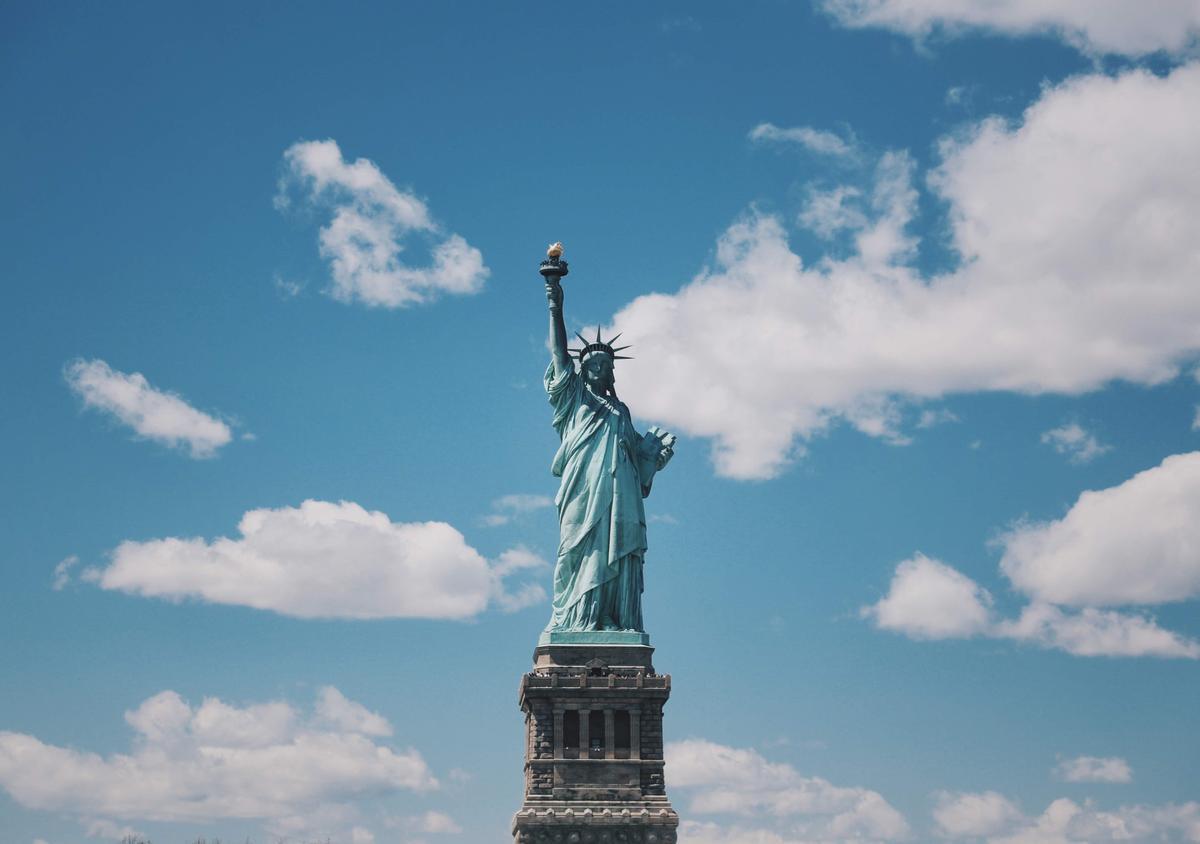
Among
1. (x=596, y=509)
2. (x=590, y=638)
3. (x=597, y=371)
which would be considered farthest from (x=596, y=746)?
(x=597, y=371)

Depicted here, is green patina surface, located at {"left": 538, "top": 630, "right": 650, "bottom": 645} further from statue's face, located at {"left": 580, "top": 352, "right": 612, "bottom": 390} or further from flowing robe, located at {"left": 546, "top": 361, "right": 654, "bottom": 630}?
statue's face, located at {"left": 580, "top": 352, "right": 612, "bottom": 390}

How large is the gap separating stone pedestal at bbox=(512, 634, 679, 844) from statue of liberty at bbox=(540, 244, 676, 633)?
65.4 inches

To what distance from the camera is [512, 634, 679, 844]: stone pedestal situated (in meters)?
76.2

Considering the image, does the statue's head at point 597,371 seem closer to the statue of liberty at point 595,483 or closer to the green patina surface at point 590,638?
the statue of liberty at point 595,483

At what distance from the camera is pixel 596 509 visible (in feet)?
265

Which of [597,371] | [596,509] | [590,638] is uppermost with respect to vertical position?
[597,371]

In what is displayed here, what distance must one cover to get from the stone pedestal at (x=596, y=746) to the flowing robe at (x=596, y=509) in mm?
1708

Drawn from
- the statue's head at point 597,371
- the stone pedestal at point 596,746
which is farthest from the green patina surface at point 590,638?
the statue's head at point 597,371

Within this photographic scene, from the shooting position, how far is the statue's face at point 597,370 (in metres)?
82.9

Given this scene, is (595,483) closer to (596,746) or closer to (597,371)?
(597,371)

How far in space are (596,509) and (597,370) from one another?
5652 millimetres

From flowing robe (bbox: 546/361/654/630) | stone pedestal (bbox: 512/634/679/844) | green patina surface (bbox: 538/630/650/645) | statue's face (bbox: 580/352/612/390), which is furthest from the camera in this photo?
statue's face (bbox: 580/352/612/390)

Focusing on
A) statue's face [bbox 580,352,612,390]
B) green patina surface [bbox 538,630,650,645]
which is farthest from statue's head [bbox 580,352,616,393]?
green patina surface [bbox 538,630,650,645]

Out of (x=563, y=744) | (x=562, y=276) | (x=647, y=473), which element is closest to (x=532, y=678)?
(x=563, y=744)
